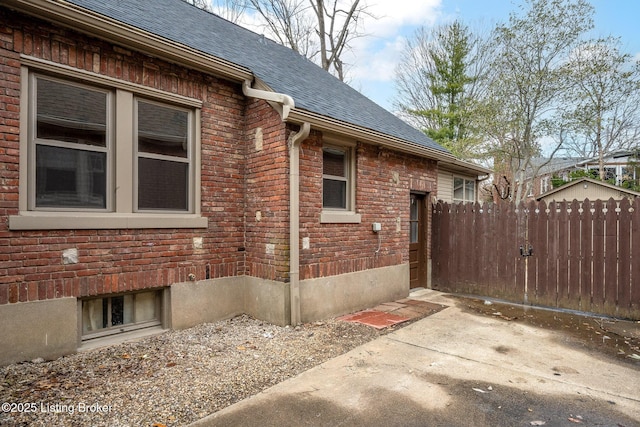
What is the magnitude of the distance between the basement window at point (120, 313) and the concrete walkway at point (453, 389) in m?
2.34

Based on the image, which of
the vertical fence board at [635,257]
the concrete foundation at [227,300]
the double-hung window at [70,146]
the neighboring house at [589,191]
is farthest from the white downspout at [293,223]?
the neighboring house at [589,191]

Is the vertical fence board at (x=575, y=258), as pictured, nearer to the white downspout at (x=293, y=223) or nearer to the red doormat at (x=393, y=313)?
the red doormat at (x=393, y=313)

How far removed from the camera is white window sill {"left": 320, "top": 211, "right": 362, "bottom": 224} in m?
5.68

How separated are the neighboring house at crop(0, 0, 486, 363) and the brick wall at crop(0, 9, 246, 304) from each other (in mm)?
15

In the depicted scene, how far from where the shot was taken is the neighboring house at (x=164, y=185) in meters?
3.68

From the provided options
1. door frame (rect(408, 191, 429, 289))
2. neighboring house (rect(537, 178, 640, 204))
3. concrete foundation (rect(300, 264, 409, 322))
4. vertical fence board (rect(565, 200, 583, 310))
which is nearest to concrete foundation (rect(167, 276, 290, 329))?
concrete foundation (rect(300, 264, 409, 322))

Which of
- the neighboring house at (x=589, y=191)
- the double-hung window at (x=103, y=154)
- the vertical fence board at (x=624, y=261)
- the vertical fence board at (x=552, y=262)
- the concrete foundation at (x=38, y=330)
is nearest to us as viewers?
the concrete foundation at (x=38, y=330)

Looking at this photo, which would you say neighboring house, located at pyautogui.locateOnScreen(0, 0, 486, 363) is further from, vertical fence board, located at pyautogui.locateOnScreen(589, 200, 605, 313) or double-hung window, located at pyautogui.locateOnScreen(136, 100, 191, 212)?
vertical fence board, located at pyautogui.locateOnScreen(589, 200, 605, 313)

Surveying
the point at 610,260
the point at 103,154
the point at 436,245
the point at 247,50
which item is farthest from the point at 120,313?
the point at 610,260

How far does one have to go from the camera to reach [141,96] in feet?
15.0

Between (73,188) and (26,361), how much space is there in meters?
1.85

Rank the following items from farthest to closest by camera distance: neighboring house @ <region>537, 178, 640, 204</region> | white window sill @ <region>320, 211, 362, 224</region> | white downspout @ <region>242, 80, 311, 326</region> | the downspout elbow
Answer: neighboring house @ <region>537, 178, 640, 204</region>, white window sill @ <region>320, 211, 362, 224</region>, white downspout @ <region>242, 80, 311, 326</region>, the downspout elbow

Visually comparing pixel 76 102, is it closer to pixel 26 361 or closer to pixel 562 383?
pixel 26 361

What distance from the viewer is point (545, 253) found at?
21.7 feet
